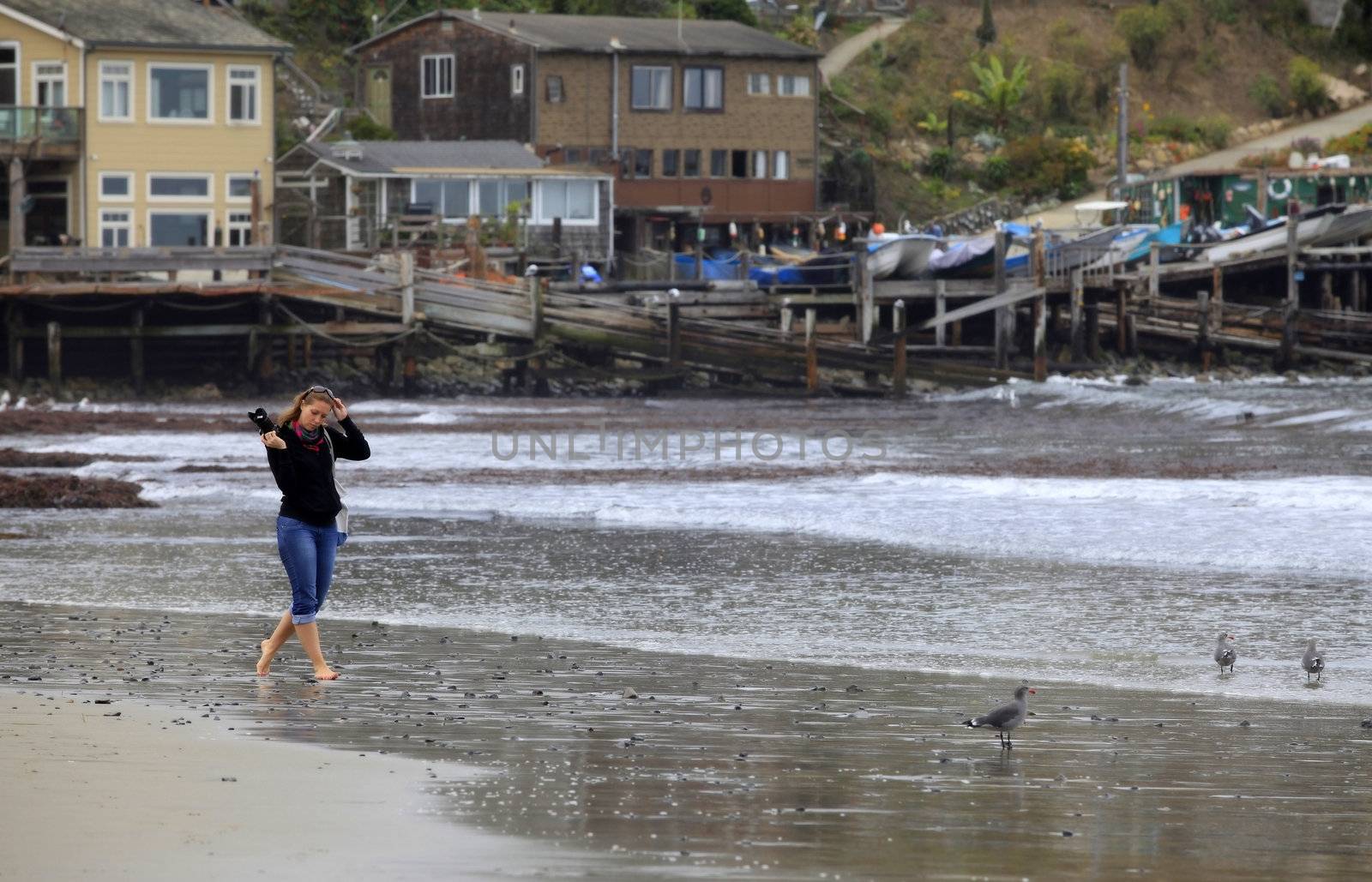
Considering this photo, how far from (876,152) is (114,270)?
3613 cm

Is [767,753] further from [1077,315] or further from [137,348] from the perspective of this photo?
[1077,315]

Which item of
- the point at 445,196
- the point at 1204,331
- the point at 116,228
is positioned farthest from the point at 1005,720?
the point at 445,196

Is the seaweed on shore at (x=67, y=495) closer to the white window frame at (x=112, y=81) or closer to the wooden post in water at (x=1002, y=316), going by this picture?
the white window frame at (x=112, y=81)

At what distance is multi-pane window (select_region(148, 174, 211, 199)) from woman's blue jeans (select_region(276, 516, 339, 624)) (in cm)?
4206

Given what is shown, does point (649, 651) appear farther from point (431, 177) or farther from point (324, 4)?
point (324, 4)

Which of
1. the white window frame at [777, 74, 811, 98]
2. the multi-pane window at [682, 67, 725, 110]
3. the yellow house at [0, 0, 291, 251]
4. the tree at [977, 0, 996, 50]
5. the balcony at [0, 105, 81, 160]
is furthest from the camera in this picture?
the tree at [977, 0, 996, 50]

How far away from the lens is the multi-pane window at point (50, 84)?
51812 millimetres

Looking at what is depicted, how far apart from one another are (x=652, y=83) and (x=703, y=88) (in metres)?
1.85

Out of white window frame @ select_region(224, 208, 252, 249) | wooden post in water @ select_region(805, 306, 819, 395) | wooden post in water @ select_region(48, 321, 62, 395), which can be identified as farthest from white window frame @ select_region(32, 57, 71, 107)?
wooden post in water @ select_region(805, 306, 819, 395)

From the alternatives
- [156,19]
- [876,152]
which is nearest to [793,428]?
[156,19]

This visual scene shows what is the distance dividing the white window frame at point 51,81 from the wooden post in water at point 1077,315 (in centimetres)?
2580

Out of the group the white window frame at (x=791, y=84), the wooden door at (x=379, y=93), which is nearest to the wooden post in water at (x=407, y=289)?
the wooden door at (x=379, y=93)

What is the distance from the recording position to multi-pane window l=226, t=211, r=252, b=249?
173 feet

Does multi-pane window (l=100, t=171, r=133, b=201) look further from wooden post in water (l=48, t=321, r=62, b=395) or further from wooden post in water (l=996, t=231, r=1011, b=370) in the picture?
wooden post in water (l=996, t=231, r=1011, b=370)
